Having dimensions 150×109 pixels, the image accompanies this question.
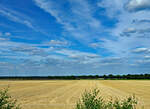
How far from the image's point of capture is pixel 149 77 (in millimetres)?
199750

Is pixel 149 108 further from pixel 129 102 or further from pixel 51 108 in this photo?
pixel 129 102

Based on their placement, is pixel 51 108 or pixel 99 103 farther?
pixel 51 108

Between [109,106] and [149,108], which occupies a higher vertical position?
[109,106]

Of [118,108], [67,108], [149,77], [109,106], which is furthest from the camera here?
[149,77]

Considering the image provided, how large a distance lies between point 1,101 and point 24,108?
1524cm

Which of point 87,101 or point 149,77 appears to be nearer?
point 87,101

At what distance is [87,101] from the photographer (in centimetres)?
710

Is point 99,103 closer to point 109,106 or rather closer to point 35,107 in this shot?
point 109,106

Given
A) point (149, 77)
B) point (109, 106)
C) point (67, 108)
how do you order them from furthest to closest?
point (149, 77) < point (67, 108) < point (109, 106)

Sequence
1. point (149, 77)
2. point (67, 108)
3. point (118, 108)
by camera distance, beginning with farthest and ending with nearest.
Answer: point (149, 77) < point (67, 108) < point (118, 108)

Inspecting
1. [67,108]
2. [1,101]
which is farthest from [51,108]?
[1,101]

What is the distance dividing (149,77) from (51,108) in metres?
194

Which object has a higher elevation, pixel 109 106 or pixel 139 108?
pixel 109 106

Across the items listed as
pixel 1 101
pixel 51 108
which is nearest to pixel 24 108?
pixel 51 108
